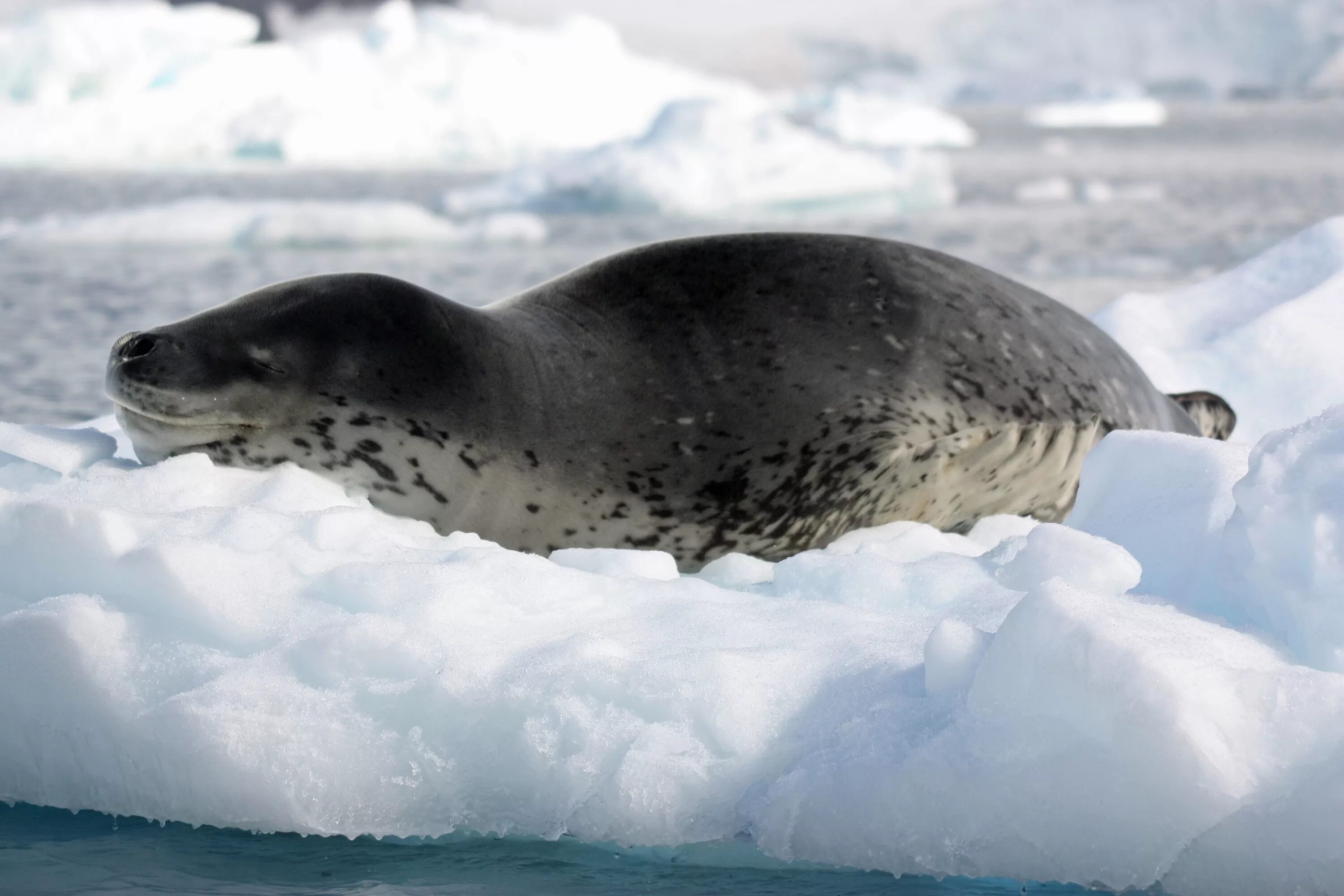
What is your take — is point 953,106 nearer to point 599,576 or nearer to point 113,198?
point 113,198

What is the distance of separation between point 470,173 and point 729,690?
2630 cm

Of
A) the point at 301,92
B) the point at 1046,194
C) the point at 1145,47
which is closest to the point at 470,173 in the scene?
the point at 301,92

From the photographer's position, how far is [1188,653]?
72.7 inches

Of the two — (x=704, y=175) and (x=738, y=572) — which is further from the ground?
(x=704, y=175)

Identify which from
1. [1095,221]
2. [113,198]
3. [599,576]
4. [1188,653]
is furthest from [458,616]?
[113,198]

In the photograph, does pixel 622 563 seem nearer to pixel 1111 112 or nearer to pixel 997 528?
pixel 997 528

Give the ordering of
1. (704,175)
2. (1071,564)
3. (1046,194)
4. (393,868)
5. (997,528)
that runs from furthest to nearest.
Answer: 1. (1046,194)
2. (704,175)
3. (997,528)
4. (1071,564)
5. (393,868)

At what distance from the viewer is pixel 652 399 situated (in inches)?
122

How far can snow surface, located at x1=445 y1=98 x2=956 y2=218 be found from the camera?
15.5 metres

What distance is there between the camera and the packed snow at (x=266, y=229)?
12.8 metres

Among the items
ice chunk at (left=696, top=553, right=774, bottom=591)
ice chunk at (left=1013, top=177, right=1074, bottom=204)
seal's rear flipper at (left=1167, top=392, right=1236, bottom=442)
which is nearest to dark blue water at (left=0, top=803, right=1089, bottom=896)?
ice chunk at (left=696, top=553, right=774, bottom=591)

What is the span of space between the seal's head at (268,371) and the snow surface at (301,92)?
21890 millimetres

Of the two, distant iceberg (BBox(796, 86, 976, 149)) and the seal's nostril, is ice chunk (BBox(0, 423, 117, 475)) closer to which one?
the seal's nostril

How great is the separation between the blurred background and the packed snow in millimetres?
25
